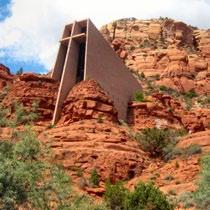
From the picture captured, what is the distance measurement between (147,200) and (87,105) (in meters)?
14.3

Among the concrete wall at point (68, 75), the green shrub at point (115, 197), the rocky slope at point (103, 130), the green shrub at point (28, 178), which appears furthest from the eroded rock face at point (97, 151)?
the green shrub at point (28, 178)

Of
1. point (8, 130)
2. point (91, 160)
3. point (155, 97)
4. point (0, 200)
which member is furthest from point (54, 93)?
point (0, 200)

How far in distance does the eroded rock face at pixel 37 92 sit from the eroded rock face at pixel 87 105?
4.20ft

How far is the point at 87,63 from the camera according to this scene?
42.3 metres

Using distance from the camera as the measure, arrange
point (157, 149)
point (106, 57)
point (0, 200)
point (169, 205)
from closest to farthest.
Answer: point (0, 200) < point (169, 205) < point (157, 149) < point (106, 57)

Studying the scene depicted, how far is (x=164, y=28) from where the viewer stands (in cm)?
8906

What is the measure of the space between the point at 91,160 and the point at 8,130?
15.2 metres

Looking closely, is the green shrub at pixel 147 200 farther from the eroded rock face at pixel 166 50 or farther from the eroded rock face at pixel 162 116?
the eroded rock face at pixel 166 50

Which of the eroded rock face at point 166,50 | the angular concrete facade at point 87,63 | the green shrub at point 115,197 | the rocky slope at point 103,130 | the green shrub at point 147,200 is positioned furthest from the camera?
the eroded rock face at point 166,50

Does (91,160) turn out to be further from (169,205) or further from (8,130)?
(8,130)

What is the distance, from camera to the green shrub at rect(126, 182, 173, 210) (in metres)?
25.0

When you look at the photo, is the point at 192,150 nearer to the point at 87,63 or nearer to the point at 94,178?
the point at 94,178

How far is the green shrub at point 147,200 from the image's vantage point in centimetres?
2502

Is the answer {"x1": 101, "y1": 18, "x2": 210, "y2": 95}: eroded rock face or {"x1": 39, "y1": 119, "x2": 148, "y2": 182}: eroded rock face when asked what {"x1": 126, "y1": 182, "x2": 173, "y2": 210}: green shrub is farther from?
{"x1": 101, "y1": 18, "x2": 210, "y2": 95}: eroded rock face
